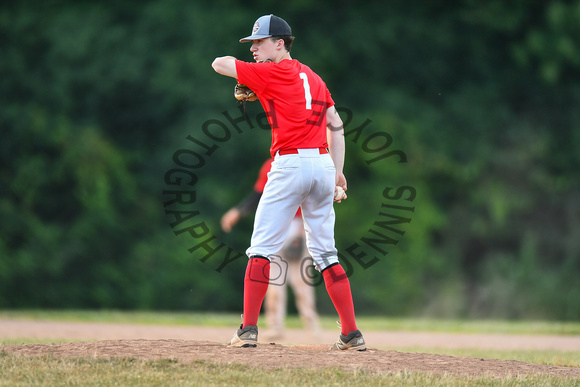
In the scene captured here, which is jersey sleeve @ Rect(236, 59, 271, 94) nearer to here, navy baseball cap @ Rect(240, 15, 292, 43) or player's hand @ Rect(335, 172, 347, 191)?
navy baseball cap @ Rect(240, 15, 292, 43)

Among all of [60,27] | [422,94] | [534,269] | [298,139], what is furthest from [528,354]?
[60,27]

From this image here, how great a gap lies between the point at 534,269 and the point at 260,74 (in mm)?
15108

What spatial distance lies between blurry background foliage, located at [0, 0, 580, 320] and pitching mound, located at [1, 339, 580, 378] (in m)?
12.4

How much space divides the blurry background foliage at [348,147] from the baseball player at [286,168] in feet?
40.2

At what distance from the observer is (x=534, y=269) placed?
1864cm

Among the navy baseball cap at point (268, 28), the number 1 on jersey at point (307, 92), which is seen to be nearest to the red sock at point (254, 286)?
the number 1 on jersey at point (307, 92)

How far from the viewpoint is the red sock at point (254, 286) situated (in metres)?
5.14

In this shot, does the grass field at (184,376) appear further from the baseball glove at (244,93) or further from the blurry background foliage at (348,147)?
the blurry background foliage at (348,147)

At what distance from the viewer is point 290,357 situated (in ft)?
15.8

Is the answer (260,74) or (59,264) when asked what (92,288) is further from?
A: (260,74)

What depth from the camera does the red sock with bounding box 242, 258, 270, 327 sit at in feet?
16.9

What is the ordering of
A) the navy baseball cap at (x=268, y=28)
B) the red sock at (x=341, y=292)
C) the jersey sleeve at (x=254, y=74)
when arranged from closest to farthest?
1. the jersey sleeve at (x=254, y=74)
2. the navy baseball cap at (x=268, y=28)
3. the red sock at (x=341, y=292)

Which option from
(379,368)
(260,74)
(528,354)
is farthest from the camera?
(528,354)

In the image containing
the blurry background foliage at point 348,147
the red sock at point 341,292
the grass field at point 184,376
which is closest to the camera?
the grass field at point 184,376
